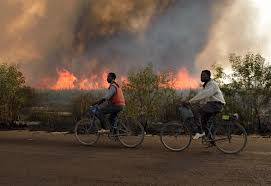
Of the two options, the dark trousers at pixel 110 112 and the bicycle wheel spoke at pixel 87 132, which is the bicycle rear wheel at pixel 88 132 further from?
the dark trousers at pixel 110 112

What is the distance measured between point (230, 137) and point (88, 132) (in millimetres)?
4247

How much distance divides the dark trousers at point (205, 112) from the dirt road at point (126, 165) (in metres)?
0.63

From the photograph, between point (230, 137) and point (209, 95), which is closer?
point (230, 137)

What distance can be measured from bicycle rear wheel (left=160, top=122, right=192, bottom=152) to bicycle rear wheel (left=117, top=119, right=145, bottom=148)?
732 mm

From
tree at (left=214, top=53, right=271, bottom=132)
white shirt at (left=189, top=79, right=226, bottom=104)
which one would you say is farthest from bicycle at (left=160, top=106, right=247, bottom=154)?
tree at (left=214, top=53, right=271, bottom=132)

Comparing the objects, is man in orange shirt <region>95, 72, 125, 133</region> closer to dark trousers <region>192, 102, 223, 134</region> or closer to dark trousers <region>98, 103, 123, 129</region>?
dark trousers <region>98, 103, 123, 129</region>

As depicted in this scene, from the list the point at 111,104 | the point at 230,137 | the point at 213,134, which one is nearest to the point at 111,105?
the point at 111,104

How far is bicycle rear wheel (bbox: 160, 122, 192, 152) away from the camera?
13.4 metres

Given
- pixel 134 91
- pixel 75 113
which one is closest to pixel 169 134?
pixel 134 91

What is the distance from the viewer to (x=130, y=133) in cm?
1434

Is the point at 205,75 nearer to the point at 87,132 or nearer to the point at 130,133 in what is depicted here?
the point at 130,133

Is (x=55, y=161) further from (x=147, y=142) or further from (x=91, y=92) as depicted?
(x=91, y=92)

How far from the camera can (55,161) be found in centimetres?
1148

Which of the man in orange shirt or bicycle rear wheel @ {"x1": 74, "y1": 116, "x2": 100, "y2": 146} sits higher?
the man in orange shirt
